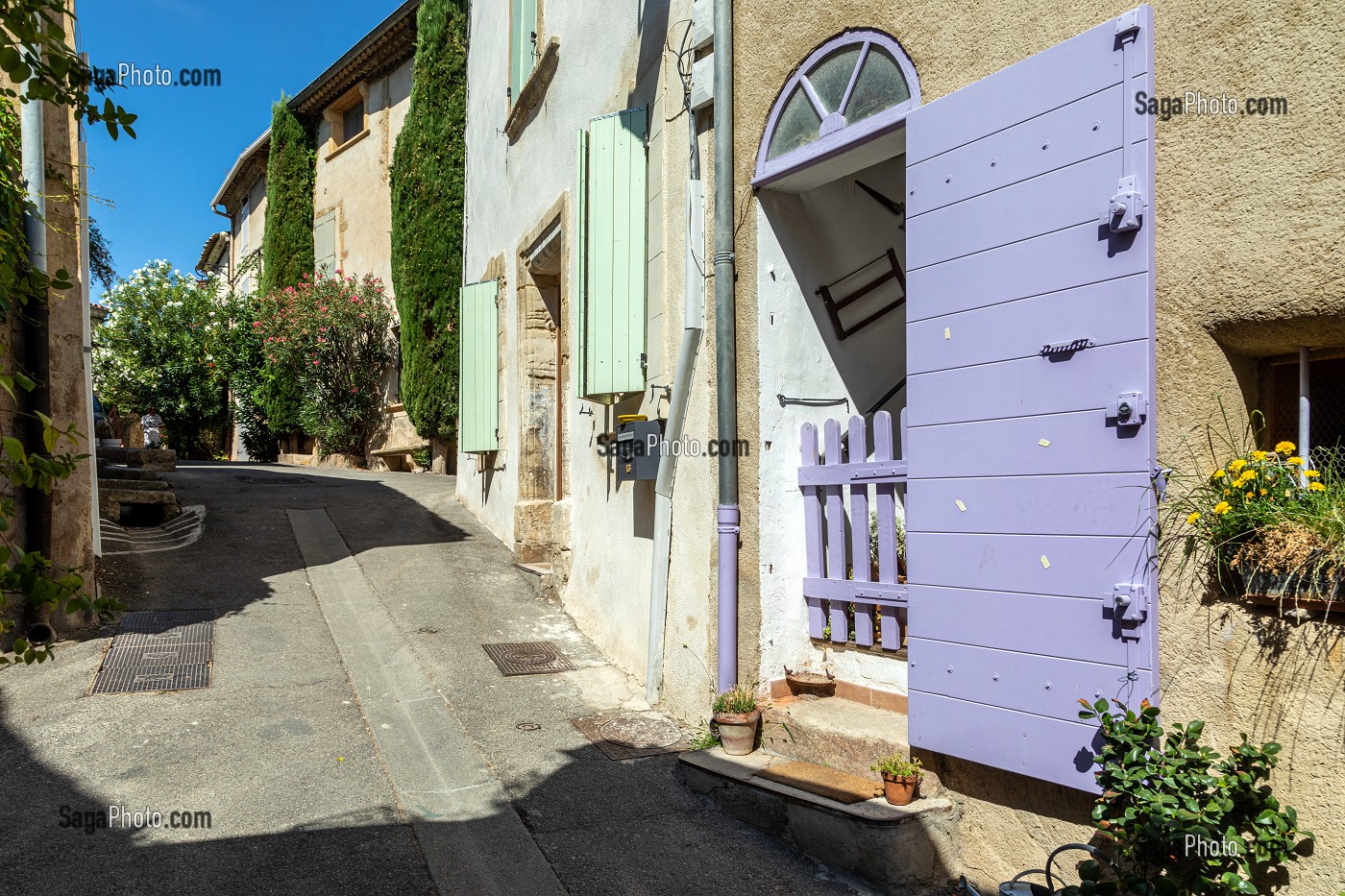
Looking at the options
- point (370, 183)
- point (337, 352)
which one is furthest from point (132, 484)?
point (370, 183)

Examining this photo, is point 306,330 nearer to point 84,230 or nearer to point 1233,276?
point 84,230

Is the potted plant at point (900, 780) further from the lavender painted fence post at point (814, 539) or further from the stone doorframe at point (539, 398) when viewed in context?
the stone doorframe at point (539, 398)

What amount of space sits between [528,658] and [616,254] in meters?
2.60

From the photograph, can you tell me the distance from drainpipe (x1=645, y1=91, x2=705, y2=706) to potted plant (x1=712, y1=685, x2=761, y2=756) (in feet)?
3.05

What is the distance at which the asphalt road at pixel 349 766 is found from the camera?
342 centimetres

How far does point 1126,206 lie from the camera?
2.84m

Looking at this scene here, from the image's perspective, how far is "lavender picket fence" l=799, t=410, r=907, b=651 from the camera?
400 centimetres

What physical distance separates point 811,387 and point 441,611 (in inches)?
134

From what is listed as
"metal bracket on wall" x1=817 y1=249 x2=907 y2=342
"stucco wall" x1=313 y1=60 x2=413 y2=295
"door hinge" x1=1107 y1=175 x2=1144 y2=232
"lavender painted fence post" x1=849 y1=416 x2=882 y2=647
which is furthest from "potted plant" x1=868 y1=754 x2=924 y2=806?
"stucco wall" x1=313 y1=60 x2=413 y2=295

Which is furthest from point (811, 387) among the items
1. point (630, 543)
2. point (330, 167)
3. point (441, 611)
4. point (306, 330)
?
point (330, 167)

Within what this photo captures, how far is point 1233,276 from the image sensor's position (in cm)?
265

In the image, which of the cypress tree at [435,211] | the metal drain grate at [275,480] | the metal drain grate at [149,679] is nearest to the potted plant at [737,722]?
the metal drain grate at [149,679]

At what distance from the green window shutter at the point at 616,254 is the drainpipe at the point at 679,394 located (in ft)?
1.80

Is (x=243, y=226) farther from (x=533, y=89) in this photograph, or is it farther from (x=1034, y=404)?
(x=1034, y=404)
